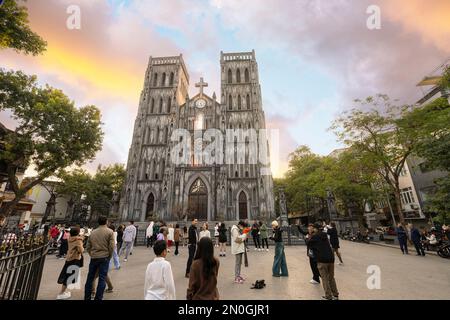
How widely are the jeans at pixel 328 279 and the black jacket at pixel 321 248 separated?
0.12 meters

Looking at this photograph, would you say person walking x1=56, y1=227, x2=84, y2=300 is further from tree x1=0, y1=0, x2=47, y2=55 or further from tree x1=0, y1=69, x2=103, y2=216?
tree x1=0, y1=69, x2=103, y2=216

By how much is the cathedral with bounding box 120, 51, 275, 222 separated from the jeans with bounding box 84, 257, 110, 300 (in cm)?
1914

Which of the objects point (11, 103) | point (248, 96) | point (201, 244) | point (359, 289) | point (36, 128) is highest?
point (248, 96)

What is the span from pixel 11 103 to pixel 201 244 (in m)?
17.7

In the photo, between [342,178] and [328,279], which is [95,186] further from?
[328,279]

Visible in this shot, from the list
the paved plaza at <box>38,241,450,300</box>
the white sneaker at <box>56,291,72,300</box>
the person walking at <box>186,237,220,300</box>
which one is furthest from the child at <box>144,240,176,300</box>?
the white sneaker at <box>56,291,72,300</box>

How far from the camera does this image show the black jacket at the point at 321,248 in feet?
14.5

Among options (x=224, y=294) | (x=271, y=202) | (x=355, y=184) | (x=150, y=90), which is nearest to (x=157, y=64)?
(x=150, y=90)

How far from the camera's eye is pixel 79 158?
1620cm

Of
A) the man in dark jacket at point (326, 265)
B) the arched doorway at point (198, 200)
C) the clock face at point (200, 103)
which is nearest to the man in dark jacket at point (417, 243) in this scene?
the man in dark jacket at point (326, 265)

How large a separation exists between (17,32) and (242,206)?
75.1ft

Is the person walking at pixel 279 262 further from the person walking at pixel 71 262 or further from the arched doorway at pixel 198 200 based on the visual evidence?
the arched doorway at pixel 198 200

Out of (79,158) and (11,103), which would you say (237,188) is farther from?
(11,103)

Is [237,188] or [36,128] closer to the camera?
[36,128]
